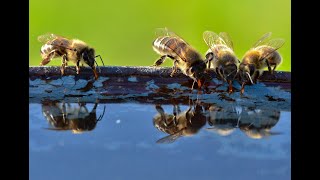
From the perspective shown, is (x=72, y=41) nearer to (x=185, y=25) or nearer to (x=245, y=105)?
(x=245, y=105)

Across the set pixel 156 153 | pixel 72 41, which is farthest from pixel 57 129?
pixel 72 41

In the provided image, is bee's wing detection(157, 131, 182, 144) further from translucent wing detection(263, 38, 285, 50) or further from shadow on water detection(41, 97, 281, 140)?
translucent wing detection(263, 38, 285, 50)

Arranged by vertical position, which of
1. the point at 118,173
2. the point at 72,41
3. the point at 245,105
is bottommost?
the point at 118,173

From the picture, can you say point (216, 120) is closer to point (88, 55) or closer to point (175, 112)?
point (175, 112)

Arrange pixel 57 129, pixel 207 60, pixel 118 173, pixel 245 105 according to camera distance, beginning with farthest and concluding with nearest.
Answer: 1. pixel 207 60
2. pixel 245 105
3. pixel 57 129
4. pixel 118 173

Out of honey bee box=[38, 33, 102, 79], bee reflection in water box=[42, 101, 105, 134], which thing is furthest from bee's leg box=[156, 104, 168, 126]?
honey bee box=[38, 33, 102, 79]

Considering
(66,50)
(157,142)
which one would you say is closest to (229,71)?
(157,142)
